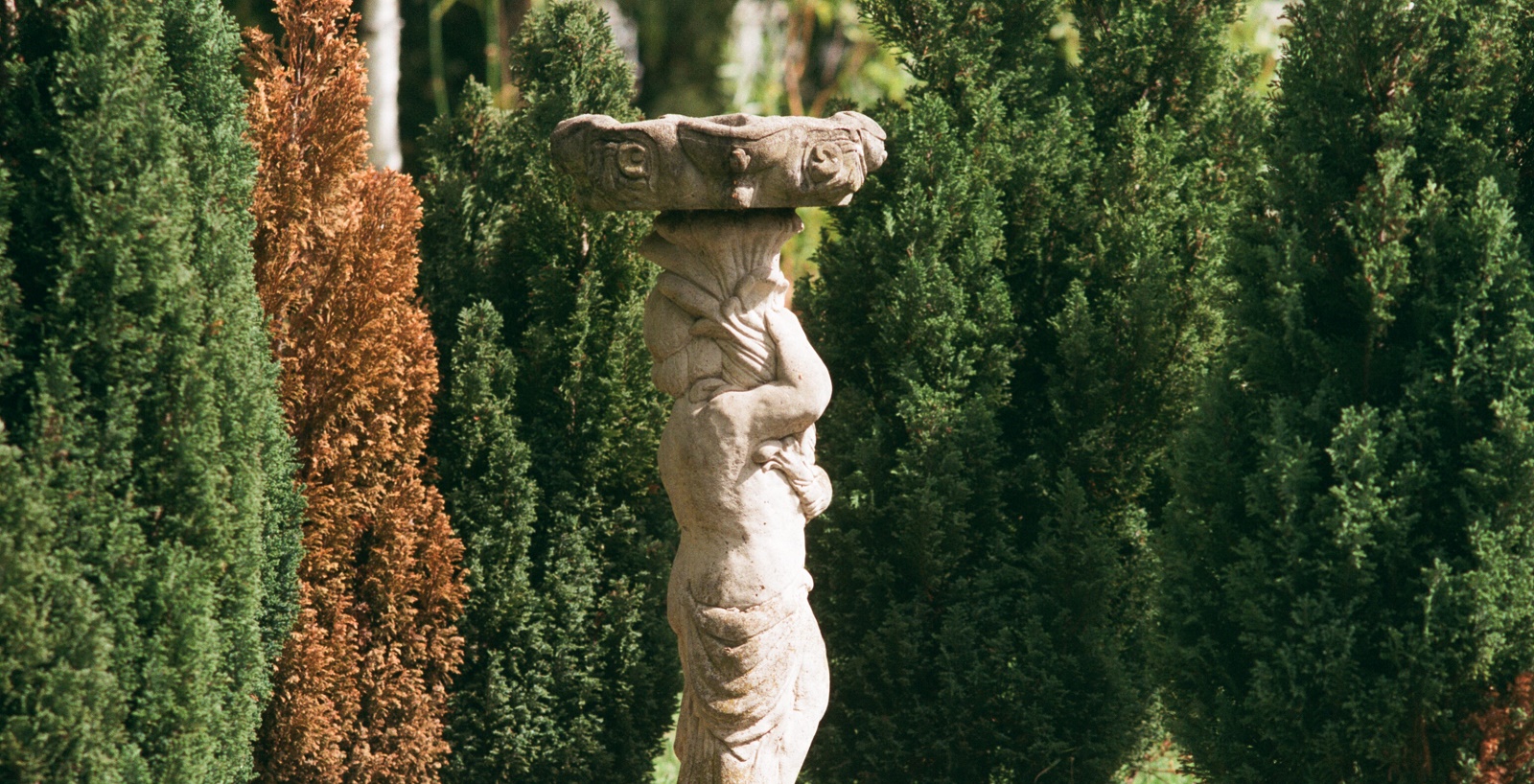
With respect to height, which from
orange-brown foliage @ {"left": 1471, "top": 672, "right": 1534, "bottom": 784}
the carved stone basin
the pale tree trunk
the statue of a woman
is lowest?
orange-brown foliage @ {"left": 1471, "top": 672, "right": 1534, "bottom": 784}

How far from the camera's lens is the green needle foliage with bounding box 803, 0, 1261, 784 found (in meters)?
6.32

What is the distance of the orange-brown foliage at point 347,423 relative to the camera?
5.73m

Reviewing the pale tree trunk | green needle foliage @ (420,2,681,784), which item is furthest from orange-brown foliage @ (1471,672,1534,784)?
the pale tree trunk

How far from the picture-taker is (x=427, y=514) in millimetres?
6105

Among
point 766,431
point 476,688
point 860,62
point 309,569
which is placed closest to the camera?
point 766,431

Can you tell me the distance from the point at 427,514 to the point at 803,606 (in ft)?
6.53

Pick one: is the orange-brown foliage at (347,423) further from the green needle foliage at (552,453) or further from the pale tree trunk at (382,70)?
the pale tree trunk at (382,70)

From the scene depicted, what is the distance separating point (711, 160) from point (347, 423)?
2.28 metres

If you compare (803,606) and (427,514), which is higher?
(427,514)

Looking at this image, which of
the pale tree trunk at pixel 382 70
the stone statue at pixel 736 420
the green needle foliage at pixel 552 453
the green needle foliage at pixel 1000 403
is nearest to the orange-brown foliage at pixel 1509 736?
the green needle foliage at pixel 1000 403

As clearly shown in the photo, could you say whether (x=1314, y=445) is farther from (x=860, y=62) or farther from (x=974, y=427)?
(x=860, y=62)

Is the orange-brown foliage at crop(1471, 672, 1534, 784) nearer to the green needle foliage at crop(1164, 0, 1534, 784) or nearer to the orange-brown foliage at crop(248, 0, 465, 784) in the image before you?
the green needle foliage at crop(1164, 0, 1534, 784)

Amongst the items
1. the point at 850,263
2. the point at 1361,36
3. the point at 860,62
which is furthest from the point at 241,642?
the point at 860,62

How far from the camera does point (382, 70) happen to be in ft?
27.3
